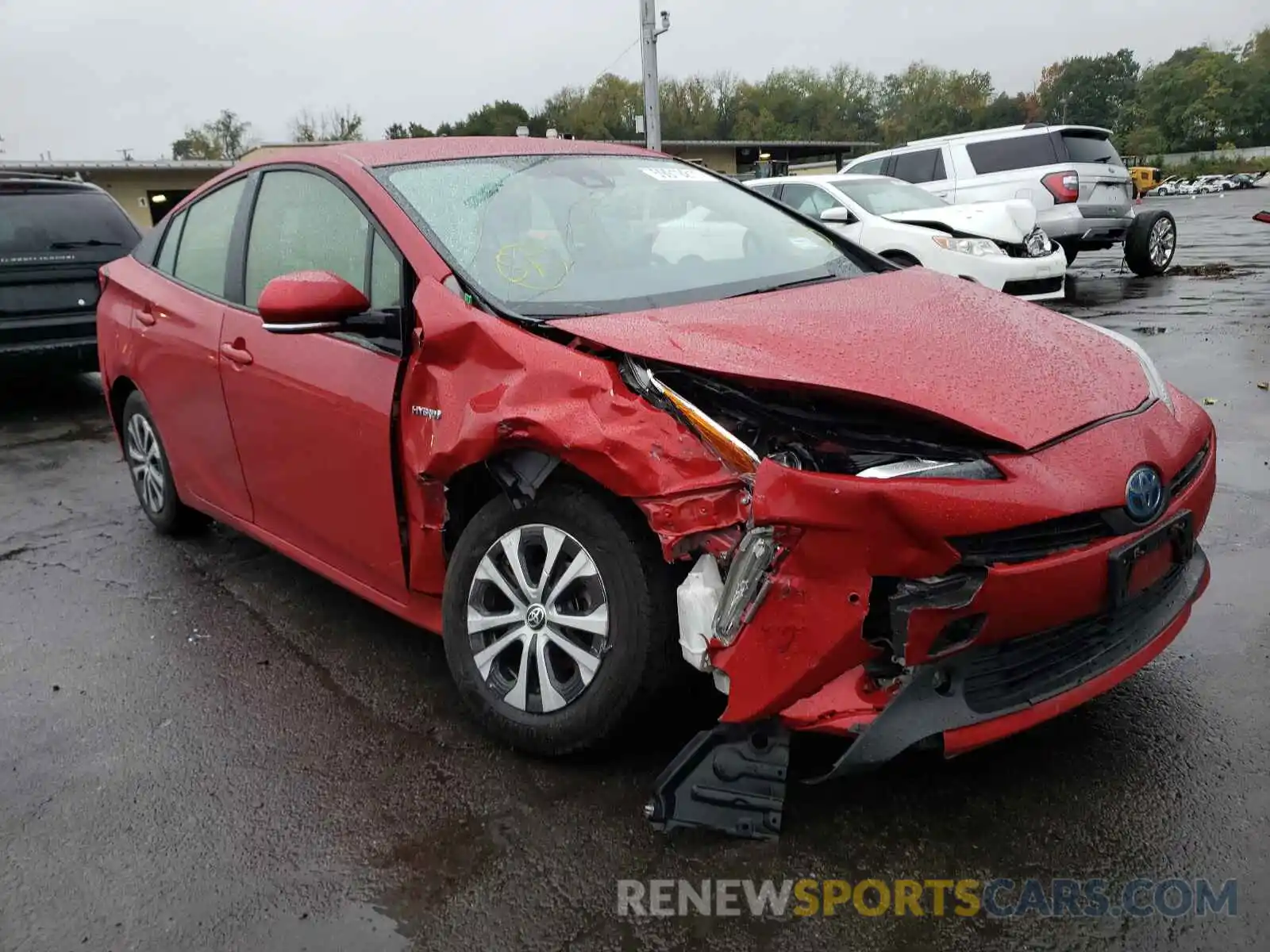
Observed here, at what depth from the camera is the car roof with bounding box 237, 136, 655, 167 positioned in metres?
3.40

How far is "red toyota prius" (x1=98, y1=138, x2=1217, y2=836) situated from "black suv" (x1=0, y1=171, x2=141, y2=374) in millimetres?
4653

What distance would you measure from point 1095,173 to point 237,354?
1172 centimetres

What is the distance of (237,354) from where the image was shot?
3604 mm

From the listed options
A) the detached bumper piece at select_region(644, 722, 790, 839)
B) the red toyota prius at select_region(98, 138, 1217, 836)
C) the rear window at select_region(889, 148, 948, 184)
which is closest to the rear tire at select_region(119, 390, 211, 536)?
the red toyota prius at select_region(98, 138, 1217, 836)

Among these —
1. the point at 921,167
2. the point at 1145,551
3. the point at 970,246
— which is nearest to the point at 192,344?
the point at 1145,551

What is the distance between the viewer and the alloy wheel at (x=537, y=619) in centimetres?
256

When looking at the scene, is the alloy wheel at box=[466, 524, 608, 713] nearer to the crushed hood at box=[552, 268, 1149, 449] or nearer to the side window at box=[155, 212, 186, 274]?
the crushed hood at box=[552, 268, 1149, 449]

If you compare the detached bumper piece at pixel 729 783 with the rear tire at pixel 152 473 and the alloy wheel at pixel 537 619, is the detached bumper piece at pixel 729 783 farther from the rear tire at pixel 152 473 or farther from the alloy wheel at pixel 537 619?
the rear tire at pixel 152 473

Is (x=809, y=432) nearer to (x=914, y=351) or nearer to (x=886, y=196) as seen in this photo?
(x=914, y=351)

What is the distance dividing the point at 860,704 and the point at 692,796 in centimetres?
45

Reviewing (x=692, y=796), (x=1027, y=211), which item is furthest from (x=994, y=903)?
(x=1027, y=211)

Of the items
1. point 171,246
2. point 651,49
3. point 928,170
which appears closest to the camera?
point 171,246

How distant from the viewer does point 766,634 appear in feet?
7.30

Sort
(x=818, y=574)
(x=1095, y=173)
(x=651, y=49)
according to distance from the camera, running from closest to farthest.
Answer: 1. (x=818, y=574)
2. (x=1095, y=173)
3. (x=651, y=49)
